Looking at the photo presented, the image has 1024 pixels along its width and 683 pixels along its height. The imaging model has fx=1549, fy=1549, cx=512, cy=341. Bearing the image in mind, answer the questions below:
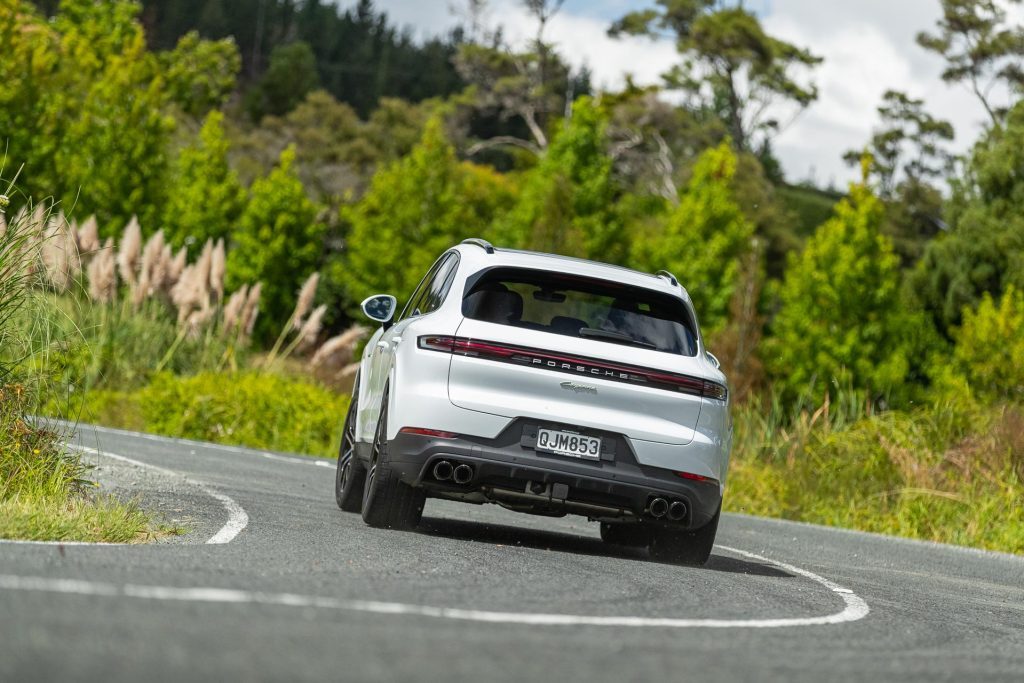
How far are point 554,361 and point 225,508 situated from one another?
2.61 meters

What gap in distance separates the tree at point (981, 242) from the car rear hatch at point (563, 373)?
39313 millimetres

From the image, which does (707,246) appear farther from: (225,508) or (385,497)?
(385,497)

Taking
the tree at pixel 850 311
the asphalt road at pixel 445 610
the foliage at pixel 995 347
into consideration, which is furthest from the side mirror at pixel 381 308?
the tree at pixel 850 311

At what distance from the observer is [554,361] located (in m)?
8.94

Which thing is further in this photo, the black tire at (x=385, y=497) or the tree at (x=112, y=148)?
the tree at (x=112, y=148)

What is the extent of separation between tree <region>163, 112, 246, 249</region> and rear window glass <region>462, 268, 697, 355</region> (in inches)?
1864

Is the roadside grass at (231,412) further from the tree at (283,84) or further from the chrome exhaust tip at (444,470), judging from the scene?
the tree at (283,84)

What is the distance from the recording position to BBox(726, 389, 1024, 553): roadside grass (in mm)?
16344

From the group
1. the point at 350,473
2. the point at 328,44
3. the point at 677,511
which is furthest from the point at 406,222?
the point at 328,44

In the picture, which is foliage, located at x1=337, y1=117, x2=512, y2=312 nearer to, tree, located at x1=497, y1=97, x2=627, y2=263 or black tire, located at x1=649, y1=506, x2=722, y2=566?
tree, located at x1=497, y1=97, x2=627, y2=263

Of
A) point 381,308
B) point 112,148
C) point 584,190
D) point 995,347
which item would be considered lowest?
point 381,308

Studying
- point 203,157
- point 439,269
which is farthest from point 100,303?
point 203,157

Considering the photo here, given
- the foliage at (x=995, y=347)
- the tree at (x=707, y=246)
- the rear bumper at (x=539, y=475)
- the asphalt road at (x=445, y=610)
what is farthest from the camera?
the tree at (x=707, y=246)

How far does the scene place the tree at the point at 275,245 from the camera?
54.9 meters
